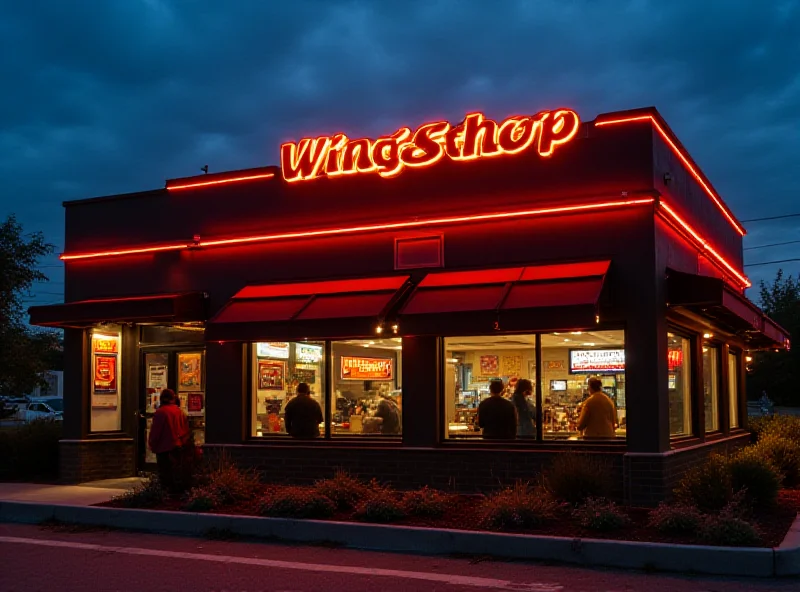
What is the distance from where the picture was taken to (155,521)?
11.9 metres

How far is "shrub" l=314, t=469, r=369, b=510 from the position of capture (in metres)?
12.0

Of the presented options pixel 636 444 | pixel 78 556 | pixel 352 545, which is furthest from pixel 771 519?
pixel 78 556

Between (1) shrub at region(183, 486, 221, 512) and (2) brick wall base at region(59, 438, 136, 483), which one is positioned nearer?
(1) shrub at region(183, 486, 221, 512)

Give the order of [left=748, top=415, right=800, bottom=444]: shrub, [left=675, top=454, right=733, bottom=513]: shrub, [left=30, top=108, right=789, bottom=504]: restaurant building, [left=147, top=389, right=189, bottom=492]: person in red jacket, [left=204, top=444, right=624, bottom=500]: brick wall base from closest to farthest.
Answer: [left=675, top=454, right=733, bottom=513]: shrub → [left=30, top=108, right=789, bottom=504]: restaurant building → [left=204, top=444, right=624, bottom=500]: brick wall base → [left=147, top=389, right=189, bottom=492]: person in red jacket → [left=748, top=415, right=800, bottom=444]: shrub

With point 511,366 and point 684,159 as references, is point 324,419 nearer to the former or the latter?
point 511,366

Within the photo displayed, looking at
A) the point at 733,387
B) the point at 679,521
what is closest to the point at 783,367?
the point at 733,387

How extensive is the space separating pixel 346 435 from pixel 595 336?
426cm

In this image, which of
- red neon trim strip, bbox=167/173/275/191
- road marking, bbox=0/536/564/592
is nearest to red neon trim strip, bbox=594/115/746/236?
red neon trim strip, bbox=167/173/275/191

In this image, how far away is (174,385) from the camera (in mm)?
16422

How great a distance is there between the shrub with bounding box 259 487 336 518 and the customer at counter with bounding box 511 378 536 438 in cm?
324

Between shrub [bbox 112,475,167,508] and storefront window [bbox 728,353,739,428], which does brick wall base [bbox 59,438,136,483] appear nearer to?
shrub [bbox 112,475,167,508]

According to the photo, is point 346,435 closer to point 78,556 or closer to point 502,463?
point 502,463

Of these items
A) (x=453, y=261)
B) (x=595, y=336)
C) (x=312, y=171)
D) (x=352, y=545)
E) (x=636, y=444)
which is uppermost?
(x=312, y=171)

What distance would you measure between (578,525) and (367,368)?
495cm
